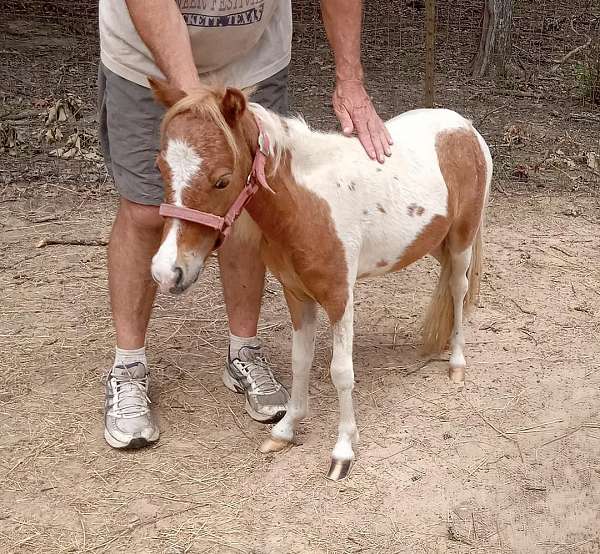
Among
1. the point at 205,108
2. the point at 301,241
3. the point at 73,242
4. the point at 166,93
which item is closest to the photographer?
the point at 205,108

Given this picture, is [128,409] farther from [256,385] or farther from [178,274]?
[178,274]

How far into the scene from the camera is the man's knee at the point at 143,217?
270cm

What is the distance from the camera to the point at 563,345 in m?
3.36

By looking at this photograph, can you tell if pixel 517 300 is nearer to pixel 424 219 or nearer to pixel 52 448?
pixel 424 219

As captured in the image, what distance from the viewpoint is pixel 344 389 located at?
102 inches

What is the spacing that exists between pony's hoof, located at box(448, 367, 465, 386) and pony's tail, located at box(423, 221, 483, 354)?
148 mm

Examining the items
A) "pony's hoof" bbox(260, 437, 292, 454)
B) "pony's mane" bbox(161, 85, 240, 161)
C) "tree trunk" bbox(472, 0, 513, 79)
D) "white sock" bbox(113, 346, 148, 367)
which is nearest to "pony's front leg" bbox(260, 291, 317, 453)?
"pony's hoof" bbox(260, 437, 292, 454)

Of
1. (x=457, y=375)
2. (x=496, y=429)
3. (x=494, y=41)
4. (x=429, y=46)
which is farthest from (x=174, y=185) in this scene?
(x=494, y=41)

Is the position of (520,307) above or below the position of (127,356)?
below

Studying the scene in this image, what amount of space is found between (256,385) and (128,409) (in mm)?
469

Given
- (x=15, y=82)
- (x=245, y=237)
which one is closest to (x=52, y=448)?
(x=245, y=237)

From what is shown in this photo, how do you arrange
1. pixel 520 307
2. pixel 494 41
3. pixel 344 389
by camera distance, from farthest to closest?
pixel 494 41, pixel 520 307, pixel 344 389

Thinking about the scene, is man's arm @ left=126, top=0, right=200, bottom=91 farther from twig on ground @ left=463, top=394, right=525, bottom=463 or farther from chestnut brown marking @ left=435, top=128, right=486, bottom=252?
twig on ground @ left=463, top=394, right=525, bottom=463

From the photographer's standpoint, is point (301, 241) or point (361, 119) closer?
point (301, 241)
